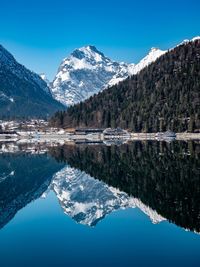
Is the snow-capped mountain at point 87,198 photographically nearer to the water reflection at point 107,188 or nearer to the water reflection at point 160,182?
the water reflection at point 107,188

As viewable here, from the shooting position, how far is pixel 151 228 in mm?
32875

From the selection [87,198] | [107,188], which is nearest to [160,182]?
[107,188]

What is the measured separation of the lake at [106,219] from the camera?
26.4 meters

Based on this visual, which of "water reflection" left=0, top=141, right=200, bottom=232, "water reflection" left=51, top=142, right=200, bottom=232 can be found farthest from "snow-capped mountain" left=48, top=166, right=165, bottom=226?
"water reflection" left=51, top=142, right=200, bottom=232

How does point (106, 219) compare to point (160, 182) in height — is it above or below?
below

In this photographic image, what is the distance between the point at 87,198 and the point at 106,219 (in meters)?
15.1

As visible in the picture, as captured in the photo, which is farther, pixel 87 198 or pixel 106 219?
pixel 87 198

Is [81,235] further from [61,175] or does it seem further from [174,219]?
[61,175]

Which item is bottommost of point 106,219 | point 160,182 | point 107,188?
point 106,219

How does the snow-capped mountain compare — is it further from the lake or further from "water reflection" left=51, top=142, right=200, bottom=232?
"water reflection" left=51, top=142, right=200, bottom=232

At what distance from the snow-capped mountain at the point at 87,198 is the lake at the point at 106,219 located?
82 mm

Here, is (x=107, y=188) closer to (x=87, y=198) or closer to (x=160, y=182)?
(x=87, y=198)

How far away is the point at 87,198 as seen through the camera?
52.4 metres

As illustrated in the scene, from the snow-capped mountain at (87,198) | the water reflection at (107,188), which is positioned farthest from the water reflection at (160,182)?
the snow-capped mountain at (87,198)
